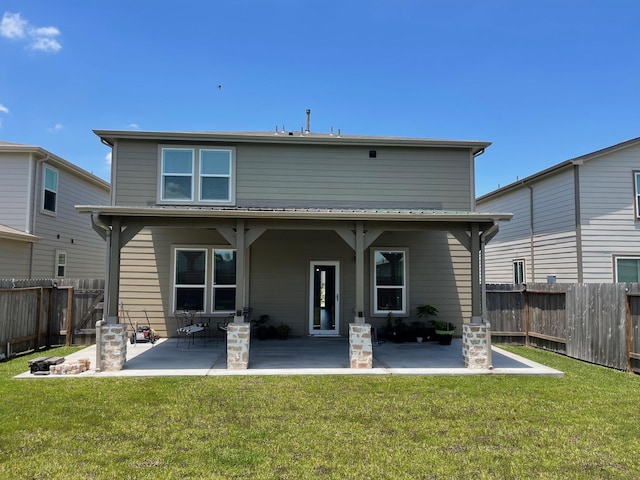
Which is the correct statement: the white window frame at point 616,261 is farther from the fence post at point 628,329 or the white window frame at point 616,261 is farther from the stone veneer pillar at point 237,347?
the stone veneer pillar at point 237,347

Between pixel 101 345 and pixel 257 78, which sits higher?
pixel 257 78

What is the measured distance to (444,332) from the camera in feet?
31.8

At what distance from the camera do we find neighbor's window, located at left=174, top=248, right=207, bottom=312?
10.3 m

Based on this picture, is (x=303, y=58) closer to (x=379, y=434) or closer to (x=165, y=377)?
(x=165, y=377)

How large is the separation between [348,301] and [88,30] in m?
10.2

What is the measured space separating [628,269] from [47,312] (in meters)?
15.2

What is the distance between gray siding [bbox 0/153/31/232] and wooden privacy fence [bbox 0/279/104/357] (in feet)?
13.1

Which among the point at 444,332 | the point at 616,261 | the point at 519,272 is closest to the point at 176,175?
the point at 444,332

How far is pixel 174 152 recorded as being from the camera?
10.4 metres

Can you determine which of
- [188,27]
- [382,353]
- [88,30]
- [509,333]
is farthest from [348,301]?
[88,30]

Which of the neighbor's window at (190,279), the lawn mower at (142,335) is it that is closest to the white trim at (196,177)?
the neighbor's window at (190,279)

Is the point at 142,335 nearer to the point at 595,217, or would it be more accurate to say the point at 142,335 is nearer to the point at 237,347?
the point at 237,347

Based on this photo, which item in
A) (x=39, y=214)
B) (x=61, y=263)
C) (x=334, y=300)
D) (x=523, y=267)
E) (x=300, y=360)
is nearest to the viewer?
(x=300, y=360)

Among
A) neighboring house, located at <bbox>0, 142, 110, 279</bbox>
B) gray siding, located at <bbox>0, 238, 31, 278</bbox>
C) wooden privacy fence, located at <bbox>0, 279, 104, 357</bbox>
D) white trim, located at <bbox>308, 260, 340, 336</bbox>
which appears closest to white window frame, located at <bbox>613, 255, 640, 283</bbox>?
white trim, located at <bbox>308, 260, 340, 336</bbox>
